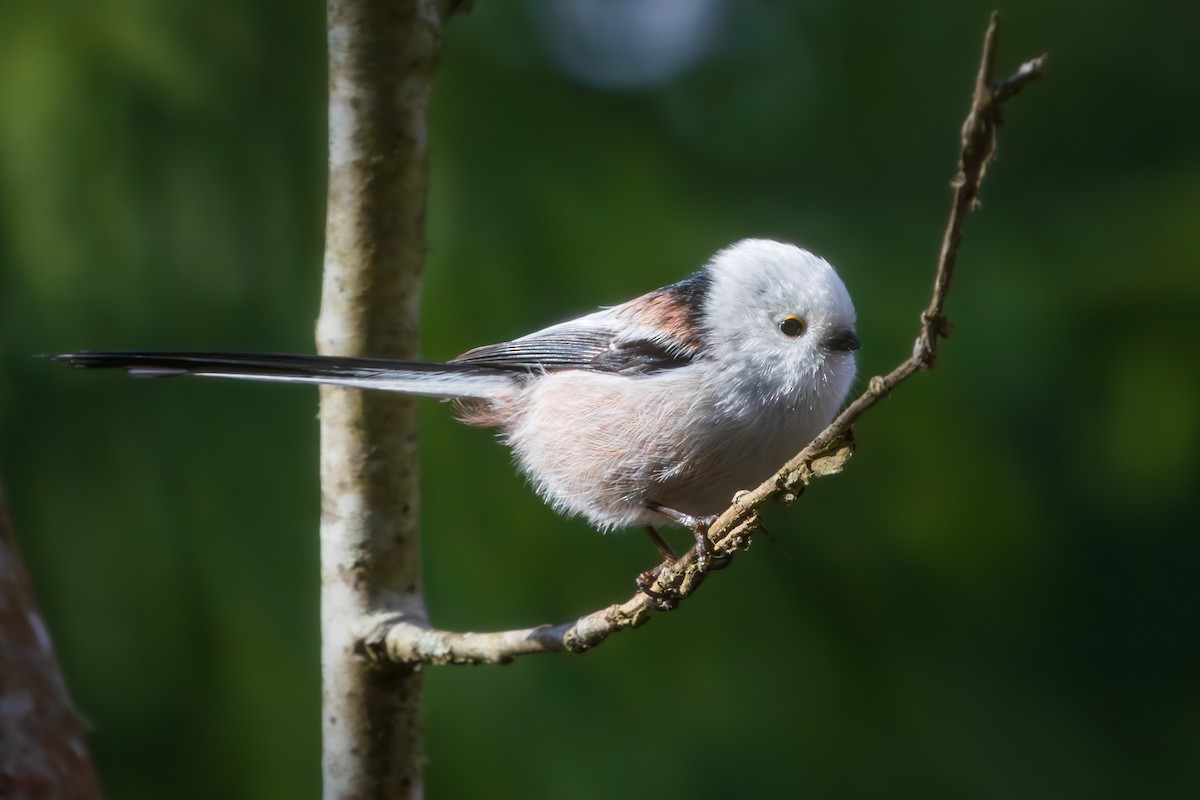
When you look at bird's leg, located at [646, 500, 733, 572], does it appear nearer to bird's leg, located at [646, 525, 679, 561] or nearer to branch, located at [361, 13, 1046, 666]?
branch, located at [361, 13, 1046, 666]

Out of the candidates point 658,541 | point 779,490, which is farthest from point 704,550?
point 658,541

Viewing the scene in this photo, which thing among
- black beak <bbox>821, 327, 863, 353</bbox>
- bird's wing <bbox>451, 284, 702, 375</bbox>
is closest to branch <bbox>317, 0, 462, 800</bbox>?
bird's wing <bbox>451, 284, 702, 375</bbox>

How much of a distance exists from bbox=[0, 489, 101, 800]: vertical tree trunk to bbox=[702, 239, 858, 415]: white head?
52.1 inches

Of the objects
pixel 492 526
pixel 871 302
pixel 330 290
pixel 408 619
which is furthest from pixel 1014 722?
pixel 330 290

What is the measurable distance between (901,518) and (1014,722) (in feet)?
2.45

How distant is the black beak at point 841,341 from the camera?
1.95 metres

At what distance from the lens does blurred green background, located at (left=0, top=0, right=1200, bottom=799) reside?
3160 mm

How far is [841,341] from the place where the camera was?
77.2 inches

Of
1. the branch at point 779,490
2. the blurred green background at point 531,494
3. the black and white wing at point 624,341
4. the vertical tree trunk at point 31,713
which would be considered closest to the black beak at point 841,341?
the black and white wing at point 624,341

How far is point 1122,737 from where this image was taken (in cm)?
336

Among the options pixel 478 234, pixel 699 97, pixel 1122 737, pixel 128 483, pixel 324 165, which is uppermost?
pixel 699 97

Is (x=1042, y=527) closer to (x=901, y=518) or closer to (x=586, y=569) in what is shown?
(x=901, y=518)

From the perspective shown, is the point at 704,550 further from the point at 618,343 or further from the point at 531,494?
the point at 531,494

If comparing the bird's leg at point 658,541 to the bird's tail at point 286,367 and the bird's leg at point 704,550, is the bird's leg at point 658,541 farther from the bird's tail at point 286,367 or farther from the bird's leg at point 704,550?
the bird's tail at point 286,367
